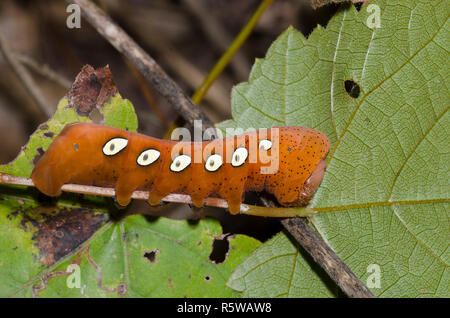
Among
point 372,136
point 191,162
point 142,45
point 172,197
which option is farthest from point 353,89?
point 142,45

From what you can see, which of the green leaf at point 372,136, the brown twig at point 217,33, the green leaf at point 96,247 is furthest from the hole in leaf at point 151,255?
the brown twig at point 217,33

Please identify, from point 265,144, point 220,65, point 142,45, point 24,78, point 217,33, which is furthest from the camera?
point 217,33

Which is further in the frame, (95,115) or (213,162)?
(95,115)

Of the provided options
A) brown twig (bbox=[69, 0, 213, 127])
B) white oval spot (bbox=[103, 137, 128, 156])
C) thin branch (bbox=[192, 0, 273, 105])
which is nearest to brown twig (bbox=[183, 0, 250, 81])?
thin branch (bbox=[192, 0, 273, 105])

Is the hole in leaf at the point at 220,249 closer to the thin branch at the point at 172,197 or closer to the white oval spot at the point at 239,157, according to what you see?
the thin branch at the point at 172,197

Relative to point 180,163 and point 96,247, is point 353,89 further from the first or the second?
point 96,247

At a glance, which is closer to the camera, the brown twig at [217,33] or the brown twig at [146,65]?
the brown twig at [146,65]

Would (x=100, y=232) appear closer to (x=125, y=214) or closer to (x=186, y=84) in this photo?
(x=125, y=214)
